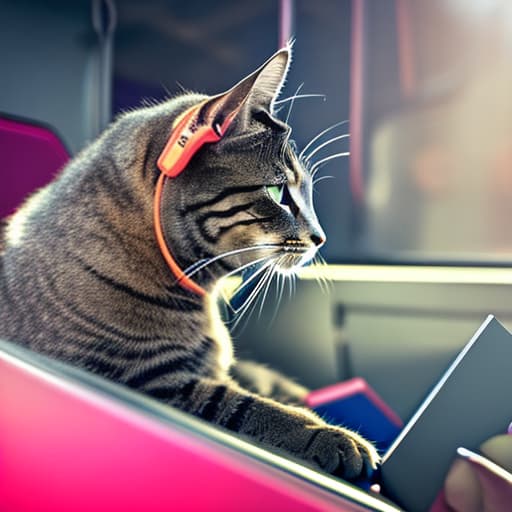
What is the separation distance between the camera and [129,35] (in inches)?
40.7

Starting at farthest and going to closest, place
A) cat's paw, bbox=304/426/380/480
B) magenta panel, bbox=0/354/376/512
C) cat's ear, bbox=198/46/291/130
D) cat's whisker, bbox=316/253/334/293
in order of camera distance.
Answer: cat's whisker, bbox=316/253/334/293, cat's ear, bbox=198/46/291/130, cat's paw, bbox=304/426/380/480, magenta panel, bbox=0/354/376/512

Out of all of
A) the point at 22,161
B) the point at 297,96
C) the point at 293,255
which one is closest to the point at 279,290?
the point at 293,255

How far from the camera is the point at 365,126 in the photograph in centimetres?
103

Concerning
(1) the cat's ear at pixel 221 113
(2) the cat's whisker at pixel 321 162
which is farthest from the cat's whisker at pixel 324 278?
(1) the cat's ear at pixel 221 113

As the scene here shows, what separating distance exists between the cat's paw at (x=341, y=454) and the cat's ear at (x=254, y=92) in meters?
0.35

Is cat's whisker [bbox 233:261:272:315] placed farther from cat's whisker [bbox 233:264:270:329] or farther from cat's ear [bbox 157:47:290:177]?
cat's ear [bbox 157:47:290:177]

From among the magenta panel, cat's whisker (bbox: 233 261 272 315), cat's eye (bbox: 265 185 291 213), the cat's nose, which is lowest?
the magenta panel

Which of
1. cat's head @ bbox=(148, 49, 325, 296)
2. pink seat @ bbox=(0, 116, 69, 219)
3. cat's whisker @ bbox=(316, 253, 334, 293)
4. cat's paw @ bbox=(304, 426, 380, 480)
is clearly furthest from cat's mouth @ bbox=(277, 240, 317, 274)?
pink seat @ bbox=(0, 116, 69, 219)

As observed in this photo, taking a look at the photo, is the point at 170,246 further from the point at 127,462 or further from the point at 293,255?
the point at 127,462

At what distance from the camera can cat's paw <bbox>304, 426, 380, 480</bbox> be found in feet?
1.83

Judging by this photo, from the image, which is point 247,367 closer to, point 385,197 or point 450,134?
point 385,197

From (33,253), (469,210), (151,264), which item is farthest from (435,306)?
(33,253)

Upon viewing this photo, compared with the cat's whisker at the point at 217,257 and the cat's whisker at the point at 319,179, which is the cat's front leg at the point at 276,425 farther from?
the cat's whisker at the point at 319,179

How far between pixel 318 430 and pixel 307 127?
39 centimetres
